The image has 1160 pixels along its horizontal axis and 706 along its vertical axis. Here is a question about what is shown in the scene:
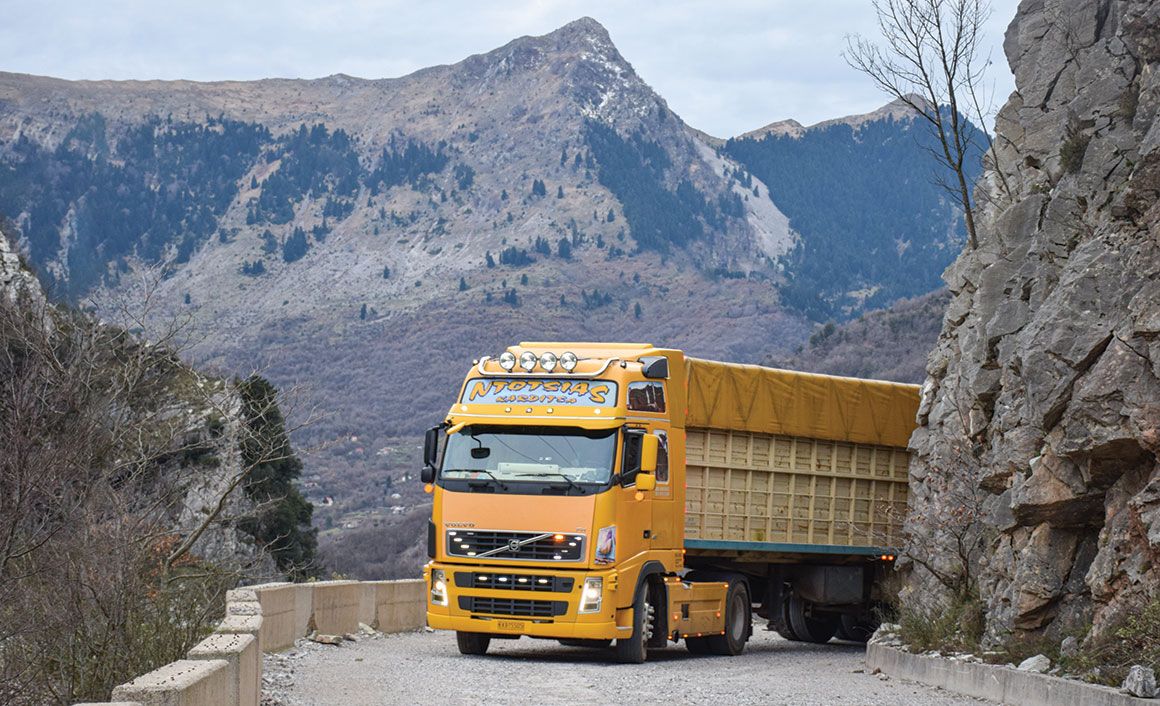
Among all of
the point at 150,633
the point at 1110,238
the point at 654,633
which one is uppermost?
the point at 1110,238

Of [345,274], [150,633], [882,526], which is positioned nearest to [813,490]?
[882,526]

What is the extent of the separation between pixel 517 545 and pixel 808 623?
9019 mm

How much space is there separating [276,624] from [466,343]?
141 m

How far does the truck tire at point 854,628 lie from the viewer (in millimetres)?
27500

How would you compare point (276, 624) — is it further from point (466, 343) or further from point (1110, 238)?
point (466, 343)

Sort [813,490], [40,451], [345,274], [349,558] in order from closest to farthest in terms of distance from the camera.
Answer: [40,451] < [813,490] < [349,558] < [345,274]

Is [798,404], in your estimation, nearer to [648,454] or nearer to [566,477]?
[648,454]

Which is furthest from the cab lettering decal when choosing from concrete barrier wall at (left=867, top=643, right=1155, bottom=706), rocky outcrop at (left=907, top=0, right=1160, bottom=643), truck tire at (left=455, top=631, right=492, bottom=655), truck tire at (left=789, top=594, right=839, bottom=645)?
truck tire at (left=789, top=594, right=839, bottom=645)

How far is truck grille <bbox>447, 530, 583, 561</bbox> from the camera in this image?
63.1ft

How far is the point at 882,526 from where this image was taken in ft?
84.1

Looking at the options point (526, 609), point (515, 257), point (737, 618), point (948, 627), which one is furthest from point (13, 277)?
point (515, 257)

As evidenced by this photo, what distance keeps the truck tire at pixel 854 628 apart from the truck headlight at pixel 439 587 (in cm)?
993

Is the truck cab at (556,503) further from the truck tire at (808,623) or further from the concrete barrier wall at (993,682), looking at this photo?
the truck tire at (808,623)

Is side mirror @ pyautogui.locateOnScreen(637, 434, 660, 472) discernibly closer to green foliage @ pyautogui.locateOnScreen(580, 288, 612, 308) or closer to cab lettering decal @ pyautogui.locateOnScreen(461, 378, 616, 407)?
cab lettering decal @ pyautogui.locateOnScreen(461, 378, 616, 407)
